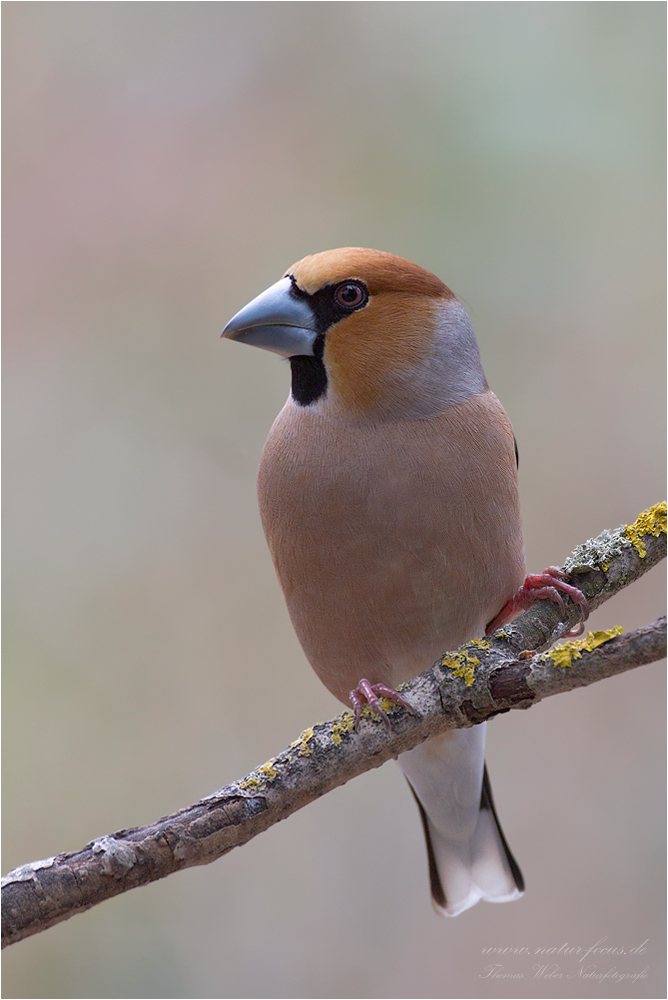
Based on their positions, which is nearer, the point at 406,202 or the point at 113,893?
the point at 113,893

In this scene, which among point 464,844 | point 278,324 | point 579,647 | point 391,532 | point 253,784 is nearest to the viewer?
point 579,647

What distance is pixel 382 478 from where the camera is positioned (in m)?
2.11

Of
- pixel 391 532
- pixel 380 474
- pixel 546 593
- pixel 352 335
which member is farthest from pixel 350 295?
pixel 546 593

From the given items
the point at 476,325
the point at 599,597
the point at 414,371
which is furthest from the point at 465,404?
the point at 476,325

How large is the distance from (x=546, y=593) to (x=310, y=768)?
2.37ft

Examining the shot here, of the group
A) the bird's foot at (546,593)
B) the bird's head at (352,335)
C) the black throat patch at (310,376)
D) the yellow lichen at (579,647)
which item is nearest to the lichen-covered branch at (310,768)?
the yellow lichen at (579,647)

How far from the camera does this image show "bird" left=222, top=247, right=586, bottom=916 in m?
2.12

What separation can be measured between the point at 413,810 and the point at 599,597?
6.37 feet

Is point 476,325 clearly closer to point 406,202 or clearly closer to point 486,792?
point 406,202

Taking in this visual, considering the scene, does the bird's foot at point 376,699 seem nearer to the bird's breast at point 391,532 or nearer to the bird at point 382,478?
the bird at point 382,478

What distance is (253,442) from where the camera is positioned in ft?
12.8

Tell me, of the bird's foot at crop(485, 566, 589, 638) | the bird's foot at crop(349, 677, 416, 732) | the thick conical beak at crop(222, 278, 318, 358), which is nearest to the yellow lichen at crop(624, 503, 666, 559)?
the bird's foot at crop(485, 566, 589, 638)

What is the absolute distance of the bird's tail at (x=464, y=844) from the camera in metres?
2.62

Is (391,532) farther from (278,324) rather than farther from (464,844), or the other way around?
(464,844)
